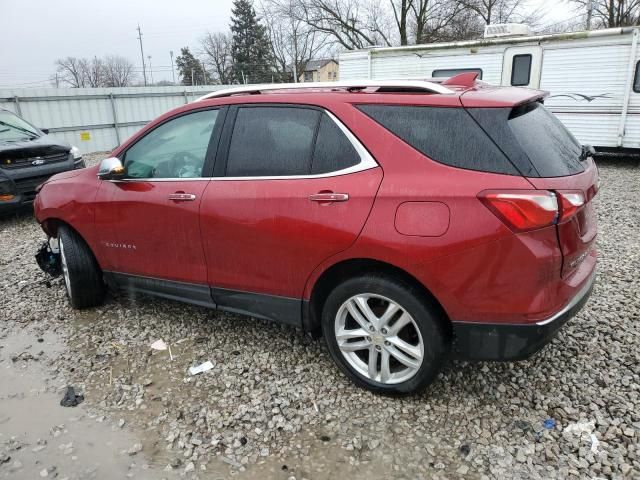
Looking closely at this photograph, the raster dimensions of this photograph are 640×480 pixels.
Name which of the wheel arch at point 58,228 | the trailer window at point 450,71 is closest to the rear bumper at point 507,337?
the wheel arch at point 58,228

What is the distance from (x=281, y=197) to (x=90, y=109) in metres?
15.0

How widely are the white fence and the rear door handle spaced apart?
14.1m

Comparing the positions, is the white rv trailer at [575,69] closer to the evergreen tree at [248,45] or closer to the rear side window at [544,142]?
the rear side window at [544,142]

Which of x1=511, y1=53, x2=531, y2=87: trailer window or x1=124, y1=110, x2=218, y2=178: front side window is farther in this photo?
x1=511, y1=53, x2=531, y2=87: trailer window

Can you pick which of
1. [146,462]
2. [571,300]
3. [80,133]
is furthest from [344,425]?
[80,133]

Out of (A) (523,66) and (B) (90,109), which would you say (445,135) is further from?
(B) (90,109)

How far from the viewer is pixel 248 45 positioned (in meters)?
49.1

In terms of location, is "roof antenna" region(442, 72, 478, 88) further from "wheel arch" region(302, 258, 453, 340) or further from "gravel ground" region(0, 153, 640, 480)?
"gravel ground" region(0, 153, 640, 480)

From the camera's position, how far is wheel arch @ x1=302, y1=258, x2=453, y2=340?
2602 millimetres

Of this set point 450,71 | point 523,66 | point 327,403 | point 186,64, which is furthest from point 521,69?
point 186,64

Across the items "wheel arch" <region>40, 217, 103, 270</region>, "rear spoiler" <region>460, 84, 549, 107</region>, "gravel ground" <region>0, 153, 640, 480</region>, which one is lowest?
"gravel ground" <region>0, 153, 640, 480</region>

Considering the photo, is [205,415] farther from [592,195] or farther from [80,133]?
[80,133]

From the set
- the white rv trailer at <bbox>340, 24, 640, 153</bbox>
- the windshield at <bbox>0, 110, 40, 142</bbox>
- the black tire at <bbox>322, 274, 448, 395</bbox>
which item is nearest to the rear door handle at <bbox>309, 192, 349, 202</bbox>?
the black tire at <bbox>322, 274, 448, 395</bbox>

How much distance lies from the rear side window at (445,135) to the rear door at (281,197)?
0.23m
